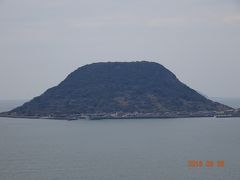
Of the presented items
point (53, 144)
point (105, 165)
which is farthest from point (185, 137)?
point (105, 165)

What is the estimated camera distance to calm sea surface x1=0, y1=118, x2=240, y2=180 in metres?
69.2

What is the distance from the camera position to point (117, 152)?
3553 inches

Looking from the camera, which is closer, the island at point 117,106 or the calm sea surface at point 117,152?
the calm sea surface at point 117,152

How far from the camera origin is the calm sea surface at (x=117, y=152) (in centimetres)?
6919

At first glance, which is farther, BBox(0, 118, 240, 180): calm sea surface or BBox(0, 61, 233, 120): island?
BBox(0, 61, 233, 120): island
